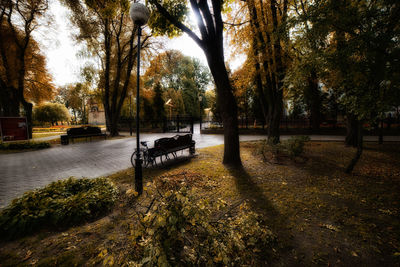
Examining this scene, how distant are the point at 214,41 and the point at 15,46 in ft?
55.6

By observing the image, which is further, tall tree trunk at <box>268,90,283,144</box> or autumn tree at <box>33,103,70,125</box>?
autumn tree at <box>33,103,70,125</box>

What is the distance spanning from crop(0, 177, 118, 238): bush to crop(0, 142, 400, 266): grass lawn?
0.18 metres

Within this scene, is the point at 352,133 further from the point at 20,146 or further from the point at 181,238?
the point at 20,146

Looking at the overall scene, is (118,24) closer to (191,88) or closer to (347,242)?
(347,242)

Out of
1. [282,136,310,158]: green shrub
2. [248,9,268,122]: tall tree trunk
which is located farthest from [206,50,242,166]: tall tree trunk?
[248,9,268,122]: tall tree trunk

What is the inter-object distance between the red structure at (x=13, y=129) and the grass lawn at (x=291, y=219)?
9592mm

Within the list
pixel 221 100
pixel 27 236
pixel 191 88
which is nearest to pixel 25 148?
pixel 27 236

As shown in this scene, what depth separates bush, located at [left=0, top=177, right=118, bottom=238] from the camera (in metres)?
2.51

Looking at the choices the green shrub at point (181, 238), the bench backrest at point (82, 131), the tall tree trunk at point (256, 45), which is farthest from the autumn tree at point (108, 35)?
the green shrub at point (181, 238)

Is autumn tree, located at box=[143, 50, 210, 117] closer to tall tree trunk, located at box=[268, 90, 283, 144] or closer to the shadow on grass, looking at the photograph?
tall tree trunk, located at box=[268, 90, 283, 144]

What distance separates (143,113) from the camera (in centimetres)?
2534

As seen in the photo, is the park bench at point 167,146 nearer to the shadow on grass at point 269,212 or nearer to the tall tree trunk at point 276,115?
the shadow on grass at point 269,212

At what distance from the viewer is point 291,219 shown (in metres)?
2.85

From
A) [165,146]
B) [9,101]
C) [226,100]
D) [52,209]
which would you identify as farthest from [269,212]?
[9,101]
